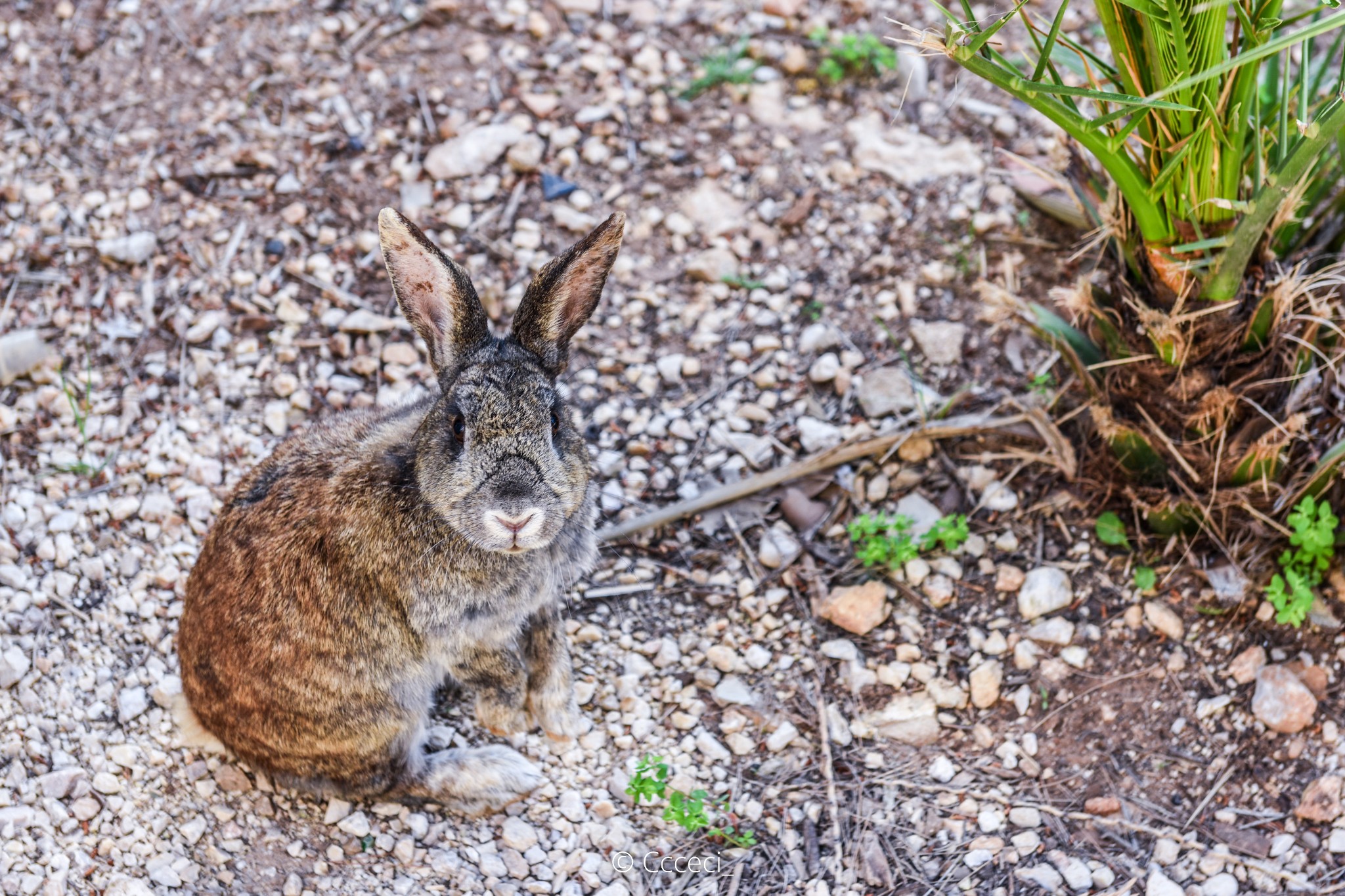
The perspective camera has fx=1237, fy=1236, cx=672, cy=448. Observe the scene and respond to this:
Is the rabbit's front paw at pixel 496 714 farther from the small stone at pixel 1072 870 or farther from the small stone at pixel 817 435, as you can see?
the small stone at pixel 1072 870

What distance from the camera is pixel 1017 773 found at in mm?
4348

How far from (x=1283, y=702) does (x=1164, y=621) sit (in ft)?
1.52

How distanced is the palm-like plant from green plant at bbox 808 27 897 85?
1425 millimetres

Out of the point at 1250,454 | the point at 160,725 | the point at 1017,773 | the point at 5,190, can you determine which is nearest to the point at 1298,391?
the point at 1250,454

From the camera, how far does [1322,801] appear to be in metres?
4.10

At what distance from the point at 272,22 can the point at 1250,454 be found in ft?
16.1

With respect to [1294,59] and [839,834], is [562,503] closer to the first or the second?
[839,834]

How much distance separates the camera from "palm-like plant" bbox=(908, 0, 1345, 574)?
3.60m

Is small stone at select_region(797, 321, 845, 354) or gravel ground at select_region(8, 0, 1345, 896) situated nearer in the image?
gravel ground at select_region(8, 0, 1345, 896)

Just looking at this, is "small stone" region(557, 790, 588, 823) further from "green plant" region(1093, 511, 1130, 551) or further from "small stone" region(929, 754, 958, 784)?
"green plant" region(1093, 511, 1130, 551)

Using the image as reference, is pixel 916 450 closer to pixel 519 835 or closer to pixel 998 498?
pixel 998 498

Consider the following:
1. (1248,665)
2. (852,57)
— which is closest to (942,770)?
(1248,665)

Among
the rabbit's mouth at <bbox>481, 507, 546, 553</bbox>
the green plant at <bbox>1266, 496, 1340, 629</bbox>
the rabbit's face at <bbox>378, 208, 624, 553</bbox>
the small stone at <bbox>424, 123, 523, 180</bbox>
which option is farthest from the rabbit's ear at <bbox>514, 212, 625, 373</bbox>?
the green plant at <bbox>1266, 496, 1340, 629</bbox>

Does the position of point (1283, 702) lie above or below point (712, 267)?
below
